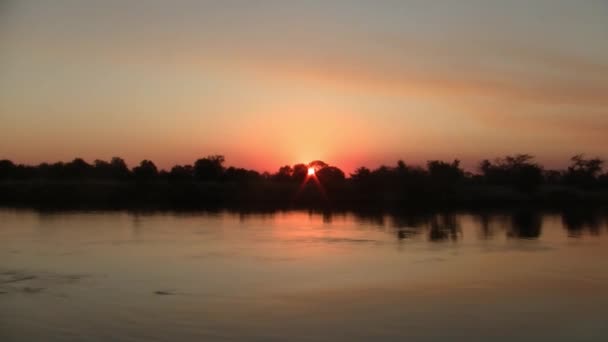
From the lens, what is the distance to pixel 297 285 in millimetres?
14711

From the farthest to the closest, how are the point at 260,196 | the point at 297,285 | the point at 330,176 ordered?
the point at 330,176 < the point at 260,196 < the point at 297,285

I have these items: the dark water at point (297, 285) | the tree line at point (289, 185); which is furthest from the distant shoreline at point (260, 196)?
the dark water at point (297, 285)

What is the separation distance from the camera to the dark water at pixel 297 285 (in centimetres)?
1091

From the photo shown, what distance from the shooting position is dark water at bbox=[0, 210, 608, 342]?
429 inches

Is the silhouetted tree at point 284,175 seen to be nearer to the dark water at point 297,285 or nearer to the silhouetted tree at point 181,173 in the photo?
the silhouetted tree at point 181,173

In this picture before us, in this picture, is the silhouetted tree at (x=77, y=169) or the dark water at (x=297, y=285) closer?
the dark water at (x=297, y=285)

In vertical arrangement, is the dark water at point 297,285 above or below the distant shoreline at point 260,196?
below

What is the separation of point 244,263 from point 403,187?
42925mm

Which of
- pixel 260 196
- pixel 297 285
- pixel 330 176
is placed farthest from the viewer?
pixel 330 176

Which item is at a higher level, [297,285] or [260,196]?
[260,196]

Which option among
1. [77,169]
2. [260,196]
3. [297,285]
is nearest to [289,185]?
[260,196]

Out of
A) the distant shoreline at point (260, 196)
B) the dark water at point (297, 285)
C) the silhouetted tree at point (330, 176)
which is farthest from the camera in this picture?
the silhouetted tree at point (330, 176)

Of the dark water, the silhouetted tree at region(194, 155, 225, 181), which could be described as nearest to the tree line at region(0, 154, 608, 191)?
Answer: the silhouetted tree at region(194, 155, 225, 181)

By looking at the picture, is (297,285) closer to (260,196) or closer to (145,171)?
(260,196)
